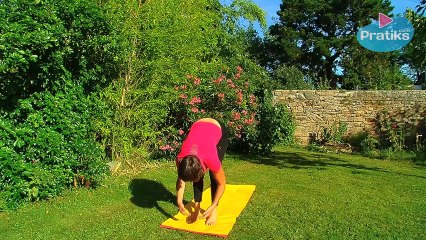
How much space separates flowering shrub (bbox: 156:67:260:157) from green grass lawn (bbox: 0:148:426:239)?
877 mm

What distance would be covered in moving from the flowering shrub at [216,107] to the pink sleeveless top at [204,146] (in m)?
3.76

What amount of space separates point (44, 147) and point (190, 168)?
2383mm

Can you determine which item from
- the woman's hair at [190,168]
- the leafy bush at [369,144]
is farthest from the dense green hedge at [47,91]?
the leafy bush at [369,144]

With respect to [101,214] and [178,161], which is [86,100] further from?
[178,161]

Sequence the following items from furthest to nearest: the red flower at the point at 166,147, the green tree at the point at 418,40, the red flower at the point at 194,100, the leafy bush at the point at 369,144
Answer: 1. the leafy bush at the point at 369,144
2. the red flower at the point at 194,100
3. the red flower at the point at 166,147
4. the green tree at the point at 418,40

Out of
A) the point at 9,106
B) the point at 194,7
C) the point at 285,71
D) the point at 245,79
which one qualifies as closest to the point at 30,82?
the point at 9,106

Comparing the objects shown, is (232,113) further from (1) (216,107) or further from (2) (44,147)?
(2) (44,147)

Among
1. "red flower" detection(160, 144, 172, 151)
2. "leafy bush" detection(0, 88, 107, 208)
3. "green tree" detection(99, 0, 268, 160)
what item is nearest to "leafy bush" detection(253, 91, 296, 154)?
"green tree" detection(99, 0, 268, 160)

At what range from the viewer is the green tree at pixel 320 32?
31.3 meters

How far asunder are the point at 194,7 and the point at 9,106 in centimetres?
464

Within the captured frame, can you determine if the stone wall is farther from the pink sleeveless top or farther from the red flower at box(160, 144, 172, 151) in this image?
the pink sleeveless top

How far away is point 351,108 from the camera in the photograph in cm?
1346

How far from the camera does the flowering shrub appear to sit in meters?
8.94

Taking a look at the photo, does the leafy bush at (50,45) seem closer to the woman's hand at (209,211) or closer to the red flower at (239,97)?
the woman's hand at (209,211)
